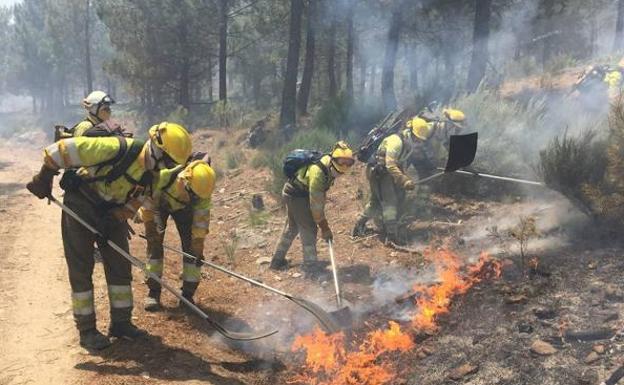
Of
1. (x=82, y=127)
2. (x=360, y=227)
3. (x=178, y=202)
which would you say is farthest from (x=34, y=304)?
(x=360, y=227)

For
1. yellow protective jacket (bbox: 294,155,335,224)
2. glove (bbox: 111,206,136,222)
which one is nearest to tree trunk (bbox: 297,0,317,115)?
yellow protective jacket (bbox: 294,155,335,224)

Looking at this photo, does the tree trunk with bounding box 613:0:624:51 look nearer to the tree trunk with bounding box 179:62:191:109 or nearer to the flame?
the tree trunk with bounding box 179:62:191:109

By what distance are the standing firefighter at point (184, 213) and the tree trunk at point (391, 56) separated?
8.80m

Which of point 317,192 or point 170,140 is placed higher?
point 170,140

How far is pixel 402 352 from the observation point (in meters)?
4.19

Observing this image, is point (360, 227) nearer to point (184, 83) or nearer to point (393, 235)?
point (393, 235)

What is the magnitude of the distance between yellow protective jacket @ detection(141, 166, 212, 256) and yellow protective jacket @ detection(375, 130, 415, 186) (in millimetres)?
2836

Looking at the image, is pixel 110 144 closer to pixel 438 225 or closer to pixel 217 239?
pixel 217 239

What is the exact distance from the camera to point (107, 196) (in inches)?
167

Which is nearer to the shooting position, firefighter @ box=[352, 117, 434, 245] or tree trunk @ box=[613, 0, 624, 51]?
firefighter @ box=[352, 117, 434, 245]

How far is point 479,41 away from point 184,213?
948 centimetres

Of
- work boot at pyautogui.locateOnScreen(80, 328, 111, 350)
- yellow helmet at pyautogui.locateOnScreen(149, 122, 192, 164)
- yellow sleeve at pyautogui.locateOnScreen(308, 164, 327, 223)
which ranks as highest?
yellow helmet at pyautogui.locateOnScreen(149, 122, 192, 164)

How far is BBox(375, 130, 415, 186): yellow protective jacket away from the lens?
6821mm

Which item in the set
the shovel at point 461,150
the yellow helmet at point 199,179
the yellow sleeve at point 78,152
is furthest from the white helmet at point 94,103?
the shovel at point 461,150
